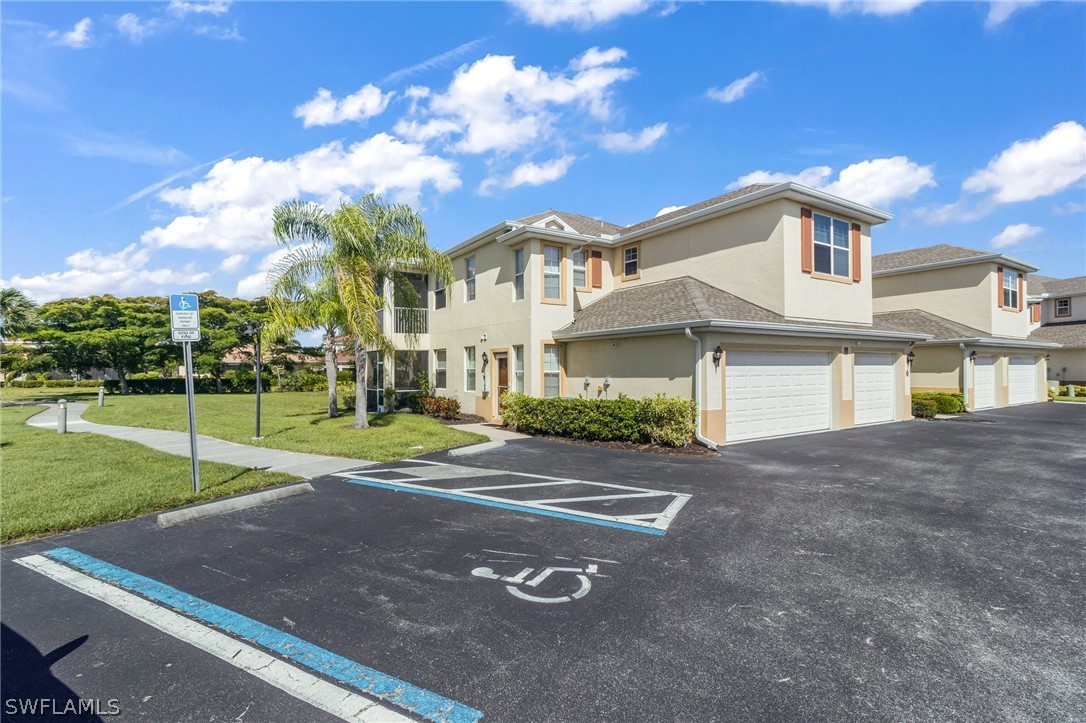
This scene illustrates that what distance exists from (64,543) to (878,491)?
11.2 meters

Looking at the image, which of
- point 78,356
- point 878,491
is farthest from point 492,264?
point 78,356

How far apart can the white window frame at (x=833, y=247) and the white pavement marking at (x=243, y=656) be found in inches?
612

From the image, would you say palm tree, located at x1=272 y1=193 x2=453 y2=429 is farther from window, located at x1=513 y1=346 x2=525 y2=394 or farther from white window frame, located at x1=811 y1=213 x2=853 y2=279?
white window frame, located at x1=811 y1=213 x2=853 y2=279

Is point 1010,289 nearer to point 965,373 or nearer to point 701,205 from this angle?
point 965,373

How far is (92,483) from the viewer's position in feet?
27.6

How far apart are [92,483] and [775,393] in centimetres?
1502

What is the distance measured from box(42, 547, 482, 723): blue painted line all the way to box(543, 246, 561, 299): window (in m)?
12.9

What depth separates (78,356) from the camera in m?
29.3

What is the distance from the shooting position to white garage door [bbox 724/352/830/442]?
13031mm

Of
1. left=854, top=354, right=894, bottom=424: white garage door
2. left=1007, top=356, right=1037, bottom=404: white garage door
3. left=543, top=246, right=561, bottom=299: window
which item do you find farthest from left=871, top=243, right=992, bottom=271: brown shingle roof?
left=543, top=246, right=561, bottom=299: window

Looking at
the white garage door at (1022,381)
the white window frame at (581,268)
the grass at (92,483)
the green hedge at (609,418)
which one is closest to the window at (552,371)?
the green hedge at (609,418)

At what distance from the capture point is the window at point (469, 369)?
63.4 feet

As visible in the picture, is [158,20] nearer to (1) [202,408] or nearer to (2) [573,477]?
(2) [573,477]

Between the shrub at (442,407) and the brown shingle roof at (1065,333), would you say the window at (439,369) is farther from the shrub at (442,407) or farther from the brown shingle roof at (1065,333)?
the brown shingle roof at (1065,333)
